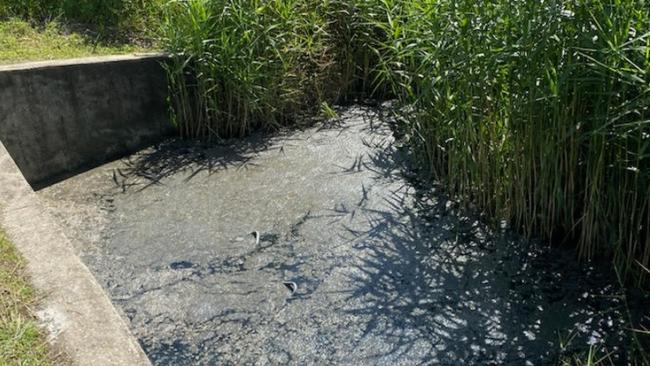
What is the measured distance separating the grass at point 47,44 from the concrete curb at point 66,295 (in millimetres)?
2472

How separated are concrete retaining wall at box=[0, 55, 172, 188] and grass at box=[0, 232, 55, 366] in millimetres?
2287

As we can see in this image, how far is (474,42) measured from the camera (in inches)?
157

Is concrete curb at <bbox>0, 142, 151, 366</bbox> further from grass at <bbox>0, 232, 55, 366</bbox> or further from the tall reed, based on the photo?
the tall reed

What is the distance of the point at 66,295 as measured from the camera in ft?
8.97

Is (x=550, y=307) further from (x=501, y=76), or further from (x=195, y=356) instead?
(x=195, y=356)

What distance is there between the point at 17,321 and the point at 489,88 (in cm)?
256

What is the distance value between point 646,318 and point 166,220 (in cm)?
270

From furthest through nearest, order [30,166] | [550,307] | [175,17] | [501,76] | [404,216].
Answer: [175,17], [30,166], [404,216], [501,76], [550,307]

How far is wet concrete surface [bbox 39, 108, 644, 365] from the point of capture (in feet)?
11.4

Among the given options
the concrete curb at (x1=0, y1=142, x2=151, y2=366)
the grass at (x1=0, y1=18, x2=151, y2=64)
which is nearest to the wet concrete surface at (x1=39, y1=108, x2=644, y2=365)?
the concrete curb at (x1=0, y1=142, x2=151, y2=366)

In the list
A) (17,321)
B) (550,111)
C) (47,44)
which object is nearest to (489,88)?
(550,111)

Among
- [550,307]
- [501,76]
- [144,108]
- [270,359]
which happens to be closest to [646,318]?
[550,307]

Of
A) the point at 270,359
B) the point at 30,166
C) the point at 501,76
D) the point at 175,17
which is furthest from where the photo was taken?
the point at 175,17

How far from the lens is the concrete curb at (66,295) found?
247 centimetres
